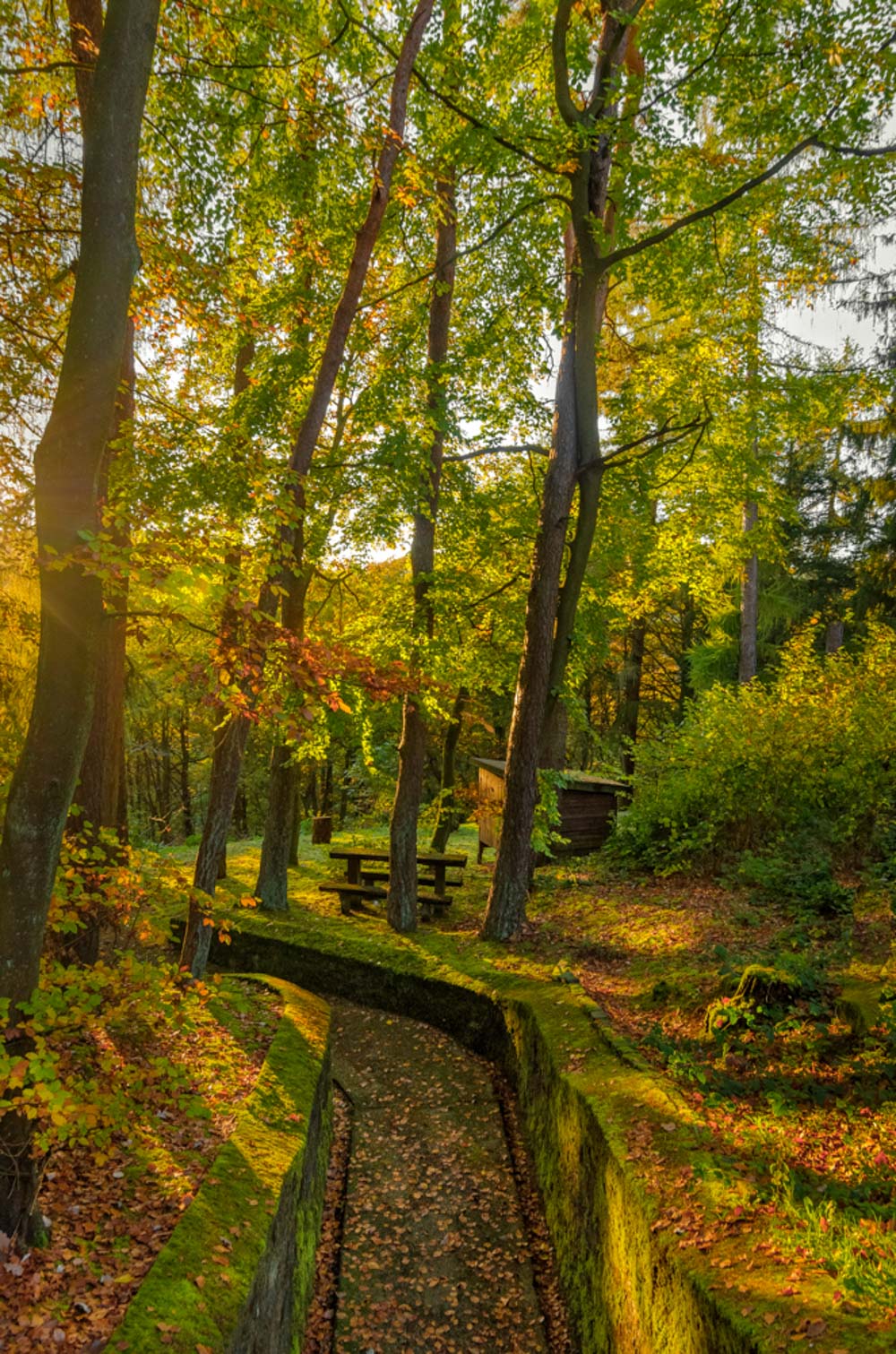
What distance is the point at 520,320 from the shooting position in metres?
10.2

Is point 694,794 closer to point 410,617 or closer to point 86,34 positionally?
point 410,617

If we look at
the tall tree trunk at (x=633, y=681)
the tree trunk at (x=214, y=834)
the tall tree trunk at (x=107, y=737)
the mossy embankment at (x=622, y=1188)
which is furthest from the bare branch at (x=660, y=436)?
the tall tree trunk at (x=633, y=681)

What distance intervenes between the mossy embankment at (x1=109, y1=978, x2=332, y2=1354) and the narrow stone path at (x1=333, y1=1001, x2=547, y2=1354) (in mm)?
367

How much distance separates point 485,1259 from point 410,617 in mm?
6486

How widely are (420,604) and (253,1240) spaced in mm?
7056

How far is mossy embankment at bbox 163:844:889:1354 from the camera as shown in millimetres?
2846

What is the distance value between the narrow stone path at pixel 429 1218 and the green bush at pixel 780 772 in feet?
14.7

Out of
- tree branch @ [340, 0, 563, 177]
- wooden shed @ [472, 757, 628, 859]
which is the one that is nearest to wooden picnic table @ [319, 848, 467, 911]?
wooden shed @ [472, 757, 628, 859]

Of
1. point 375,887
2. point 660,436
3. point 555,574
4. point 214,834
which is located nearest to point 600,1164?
point 214,834

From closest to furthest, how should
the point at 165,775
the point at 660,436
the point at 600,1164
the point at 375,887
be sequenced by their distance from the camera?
the point at 600,1164 → the point at 660,436 → the point at 375,887 → the point at 165,775

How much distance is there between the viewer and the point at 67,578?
3.29 meters

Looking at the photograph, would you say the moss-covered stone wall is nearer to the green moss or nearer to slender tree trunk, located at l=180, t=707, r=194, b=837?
the green moss

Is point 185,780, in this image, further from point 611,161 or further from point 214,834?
point 611,161

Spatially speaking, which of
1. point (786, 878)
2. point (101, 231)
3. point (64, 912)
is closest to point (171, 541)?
point (101, 231)
